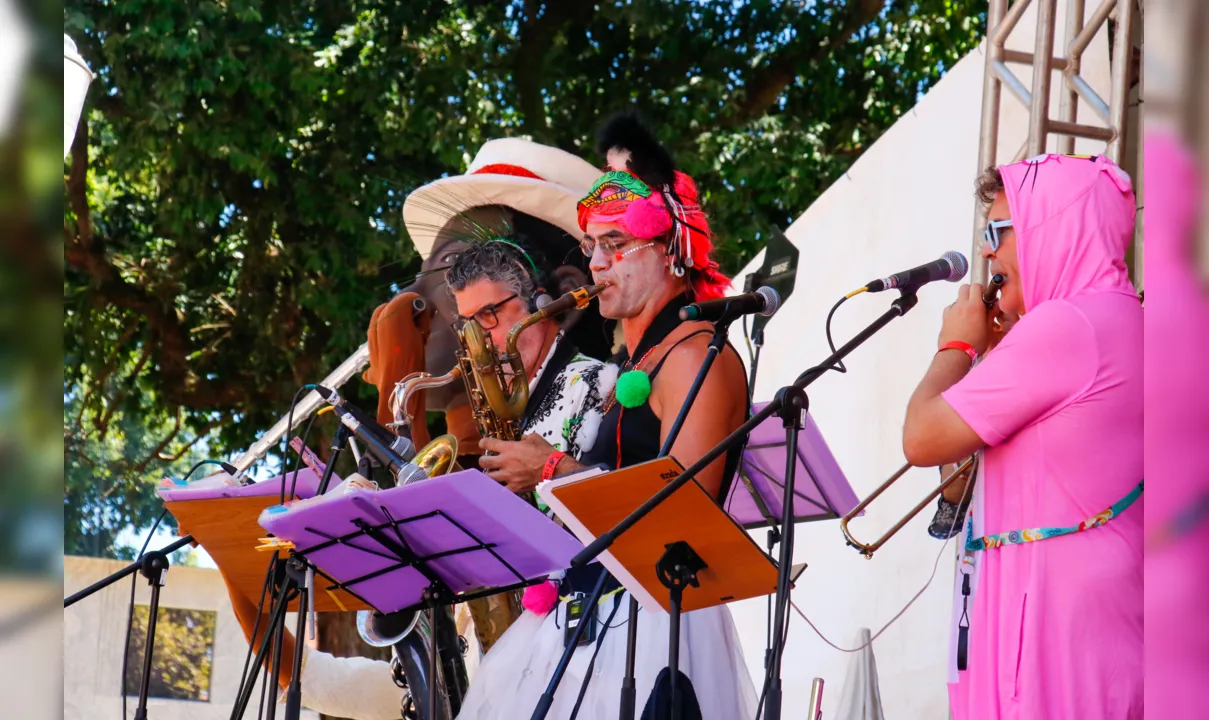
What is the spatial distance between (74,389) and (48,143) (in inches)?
445

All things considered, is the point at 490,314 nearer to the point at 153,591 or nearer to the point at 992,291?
the point at 153,591

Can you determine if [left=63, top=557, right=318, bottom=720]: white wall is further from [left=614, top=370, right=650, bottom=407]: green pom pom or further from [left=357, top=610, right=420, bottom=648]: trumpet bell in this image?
[left=614, top=370, right=650, bottom=407]: green pom pom

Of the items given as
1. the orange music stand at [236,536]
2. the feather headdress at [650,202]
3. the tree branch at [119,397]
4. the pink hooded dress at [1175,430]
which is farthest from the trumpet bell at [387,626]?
the tree branch at [119,397]

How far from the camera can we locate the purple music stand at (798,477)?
10.5ft

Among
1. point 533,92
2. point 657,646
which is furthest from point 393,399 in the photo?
point 533,92

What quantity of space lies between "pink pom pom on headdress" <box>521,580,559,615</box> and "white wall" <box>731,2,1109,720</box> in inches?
63.6

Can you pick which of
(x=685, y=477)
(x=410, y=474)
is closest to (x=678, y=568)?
(x=685, y=477)

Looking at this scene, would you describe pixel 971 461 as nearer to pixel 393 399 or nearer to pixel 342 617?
pixel 393 399

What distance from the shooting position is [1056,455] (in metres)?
2.51

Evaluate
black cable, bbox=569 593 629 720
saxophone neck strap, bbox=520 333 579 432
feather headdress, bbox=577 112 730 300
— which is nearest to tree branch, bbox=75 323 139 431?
saxophone neck strap, bbox=520 333 579 432

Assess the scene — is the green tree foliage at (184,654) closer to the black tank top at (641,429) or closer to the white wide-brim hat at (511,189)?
the white wide-brim hat at (511,189)

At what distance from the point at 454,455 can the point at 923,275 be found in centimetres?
128

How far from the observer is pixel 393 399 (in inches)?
171

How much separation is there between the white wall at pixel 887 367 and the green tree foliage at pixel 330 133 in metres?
3.87
